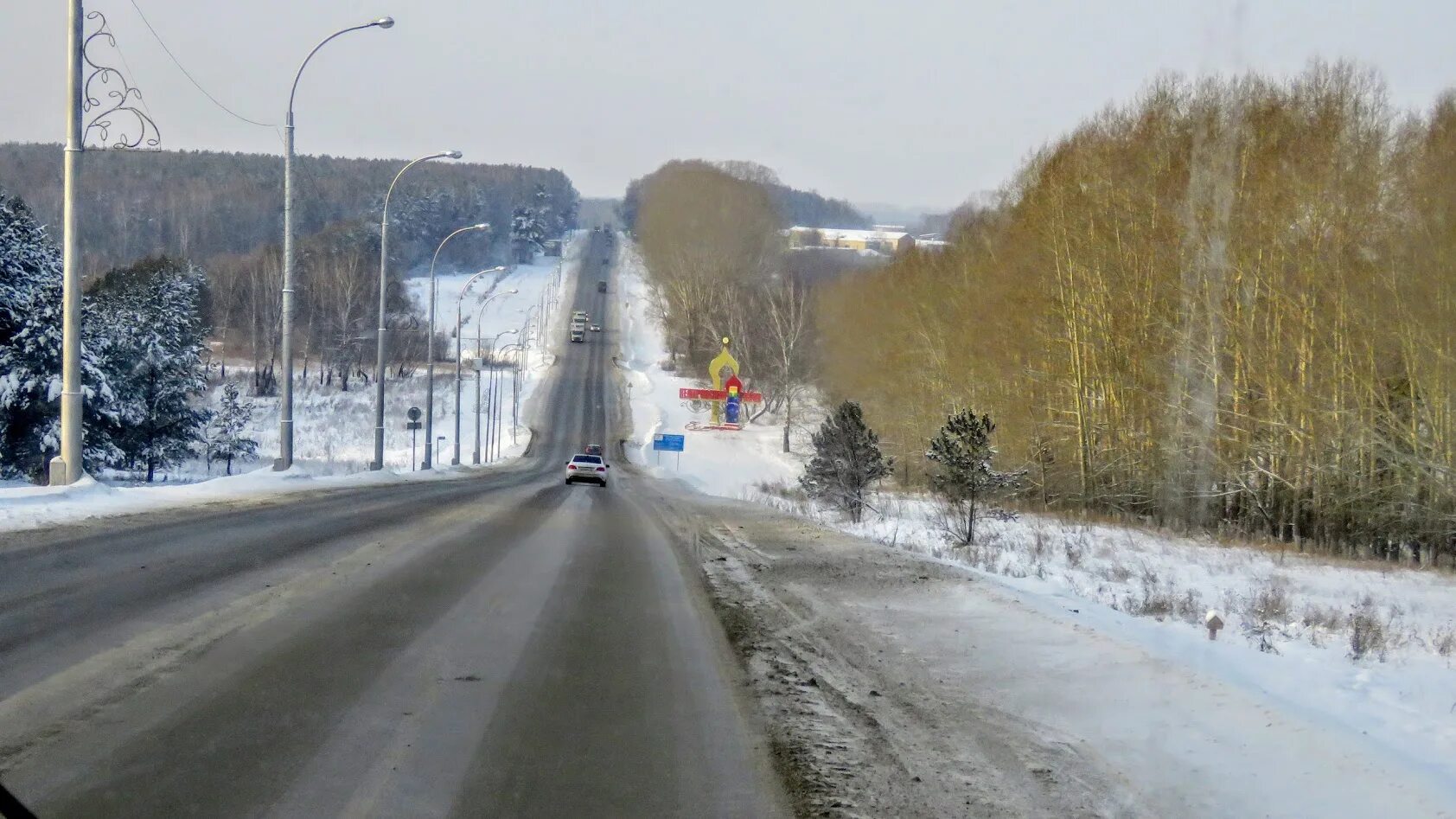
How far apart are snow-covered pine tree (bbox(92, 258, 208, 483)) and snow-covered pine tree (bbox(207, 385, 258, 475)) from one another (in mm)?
2719

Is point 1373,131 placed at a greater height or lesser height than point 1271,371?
greater

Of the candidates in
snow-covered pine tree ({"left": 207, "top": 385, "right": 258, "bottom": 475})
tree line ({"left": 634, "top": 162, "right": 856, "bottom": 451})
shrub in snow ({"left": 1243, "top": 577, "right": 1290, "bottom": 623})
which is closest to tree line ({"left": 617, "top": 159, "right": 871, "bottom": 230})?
tree line ({"left": 634, "top": 162, "right": 856, "bottom": 451})

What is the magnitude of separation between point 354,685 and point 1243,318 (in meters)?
28.5

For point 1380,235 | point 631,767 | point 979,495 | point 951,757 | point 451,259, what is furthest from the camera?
point 451,259

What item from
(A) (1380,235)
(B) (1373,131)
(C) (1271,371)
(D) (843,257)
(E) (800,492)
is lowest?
(E) (800,492)

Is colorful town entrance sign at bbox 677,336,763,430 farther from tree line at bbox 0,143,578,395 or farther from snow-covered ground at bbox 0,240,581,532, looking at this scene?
tree line at bbox 0,143,578,395

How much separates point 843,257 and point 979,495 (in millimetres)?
85770

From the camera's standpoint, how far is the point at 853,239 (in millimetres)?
153750

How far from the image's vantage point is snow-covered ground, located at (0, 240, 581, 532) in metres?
16.4

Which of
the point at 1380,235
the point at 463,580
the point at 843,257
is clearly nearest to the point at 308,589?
the point at 463,580

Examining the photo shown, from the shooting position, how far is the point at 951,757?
6.06 meters

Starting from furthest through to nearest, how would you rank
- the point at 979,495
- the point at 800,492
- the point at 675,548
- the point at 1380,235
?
1. the point at 800,492
2. the point at 1380,235
3. the point at 979,495
4. the point at 675,548

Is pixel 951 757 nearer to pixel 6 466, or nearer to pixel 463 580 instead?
pixel 463 580

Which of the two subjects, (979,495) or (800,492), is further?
(800,492)
